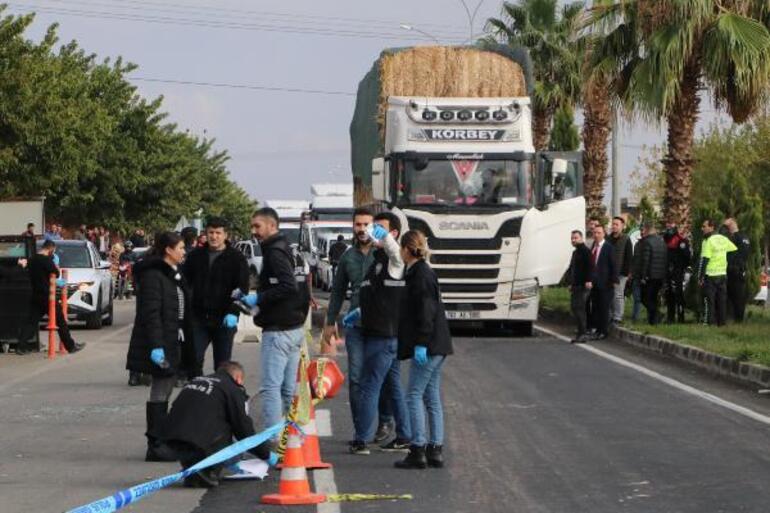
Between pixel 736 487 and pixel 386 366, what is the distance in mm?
2996

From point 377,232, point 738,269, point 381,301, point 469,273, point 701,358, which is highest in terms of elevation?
point 377,232

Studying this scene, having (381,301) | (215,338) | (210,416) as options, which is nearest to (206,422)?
(210,416)

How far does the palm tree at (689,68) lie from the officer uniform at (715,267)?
5899 millimetres

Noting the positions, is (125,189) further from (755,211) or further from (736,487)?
(736,487)

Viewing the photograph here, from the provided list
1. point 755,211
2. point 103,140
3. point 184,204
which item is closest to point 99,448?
point 755,211

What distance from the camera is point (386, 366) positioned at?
12.8 meters

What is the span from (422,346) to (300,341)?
92cm

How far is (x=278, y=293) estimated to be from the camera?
39.6ft

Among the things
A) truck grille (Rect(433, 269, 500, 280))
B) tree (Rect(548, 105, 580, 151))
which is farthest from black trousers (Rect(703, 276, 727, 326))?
tree (Rect(548, 105, 580, 151))

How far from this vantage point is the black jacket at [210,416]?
36.6 ft

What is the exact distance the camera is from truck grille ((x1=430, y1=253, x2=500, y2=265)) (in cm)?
2623

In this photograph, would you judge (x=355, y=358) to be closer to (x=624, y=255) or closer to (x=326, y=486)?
(x=326, y=486)

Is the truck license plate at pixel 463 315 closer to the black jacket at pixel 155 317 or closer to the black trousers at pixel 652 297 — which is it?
the black trousers at pixel 652 297

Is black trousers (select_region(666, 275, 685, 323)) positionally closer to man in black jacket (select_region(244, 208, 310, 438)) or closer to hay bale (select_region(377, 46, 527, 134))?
hay bale (select_region(377, 46, 527, 134))
